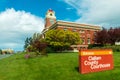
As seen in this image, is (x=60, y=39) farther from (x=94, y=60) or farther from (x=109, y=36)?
(x=94, y=60)

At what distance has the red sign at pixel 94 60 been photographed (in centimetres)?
1476

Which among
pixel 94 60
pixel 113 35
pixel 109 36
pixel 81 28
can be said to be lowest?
pixel 94 60

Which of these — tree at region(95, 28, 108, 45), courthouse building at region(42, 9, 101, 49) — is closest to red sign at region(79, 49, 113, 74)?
tree at region(95, 28, 108, 45)

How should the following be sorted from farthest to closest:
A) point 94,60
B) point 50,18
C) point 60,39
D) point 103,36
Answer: point 50,18 → point 60,39 → point 103,36 → point 94,60

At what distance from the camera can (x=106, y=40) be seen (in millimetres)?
51531

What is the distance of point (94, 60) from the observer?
1546cm

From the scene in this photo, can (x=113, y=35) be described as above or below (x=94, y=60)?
above

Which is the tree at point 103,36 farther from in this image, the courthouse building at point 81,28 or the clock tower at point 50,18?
the clock tower at point 50,18

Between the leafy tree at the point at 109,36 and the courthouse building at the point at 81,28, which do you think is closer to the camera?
the leafy tree at the point at 109,36

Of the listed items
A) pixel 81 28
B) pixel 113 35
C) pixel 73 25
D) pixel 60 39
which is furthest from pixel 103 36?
pixel 81 28

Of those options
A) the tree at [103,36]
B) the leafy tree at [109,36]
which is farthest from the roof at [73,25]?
the leafy tree at [109,36]

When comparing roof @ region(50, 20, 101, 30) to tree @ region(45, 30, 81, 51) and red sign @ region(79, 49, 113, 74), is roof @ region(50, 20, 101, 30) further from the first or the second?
red sign @ region(79, 49, 113, 74)

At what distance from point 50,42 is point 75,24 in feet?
62.4

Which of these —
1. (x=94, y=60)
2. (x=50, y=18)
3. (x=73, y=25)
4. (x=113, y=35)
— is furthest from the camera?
(x=50, y=18)
